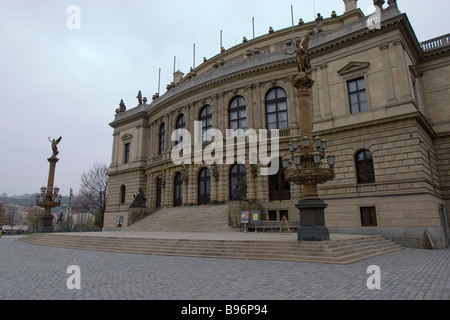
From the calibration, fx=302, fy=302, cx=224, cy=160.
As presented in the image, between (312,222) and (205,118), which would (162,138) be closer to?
(205,118)

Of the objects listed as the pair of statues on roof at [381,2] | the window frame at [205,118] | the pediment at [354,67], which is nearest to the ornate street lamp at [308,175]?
the pediment at [354,67]

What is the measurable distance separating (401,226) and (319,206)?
8999mm

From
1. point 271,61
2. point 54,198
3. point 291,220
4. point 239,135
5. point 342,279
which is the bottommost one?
point 342,279

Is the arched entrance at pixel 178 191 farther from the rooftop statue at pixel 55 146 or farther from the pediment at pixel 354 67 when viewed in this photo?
the pediment at pixel 354 67

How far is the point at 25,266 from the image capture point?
10.8m

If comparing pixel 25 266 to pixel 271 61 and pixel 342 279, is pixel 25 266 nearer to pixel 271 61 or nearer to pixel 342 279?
pixel 342 279

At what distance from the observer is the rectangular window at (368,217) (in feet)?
65.1

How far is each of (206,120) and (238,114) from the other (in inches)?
157

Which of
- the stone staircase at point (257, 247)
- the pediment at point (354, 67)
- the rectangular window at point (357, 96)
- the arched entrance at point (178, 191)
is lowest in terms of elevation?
the stone staircase at point (257, 247)

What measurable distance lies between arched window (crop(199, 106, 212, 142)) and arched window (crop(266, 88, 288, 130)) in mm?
6558

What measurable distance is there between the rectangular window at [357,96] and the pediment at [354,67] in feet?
2.55

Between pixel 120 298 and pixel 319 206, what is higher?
pixel 319 206

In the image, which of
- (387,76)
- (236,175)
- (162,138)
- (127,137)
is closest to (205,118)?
(236,175)

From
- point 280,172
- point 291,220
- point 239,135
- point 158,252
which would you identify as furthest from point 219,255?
point 239,135
